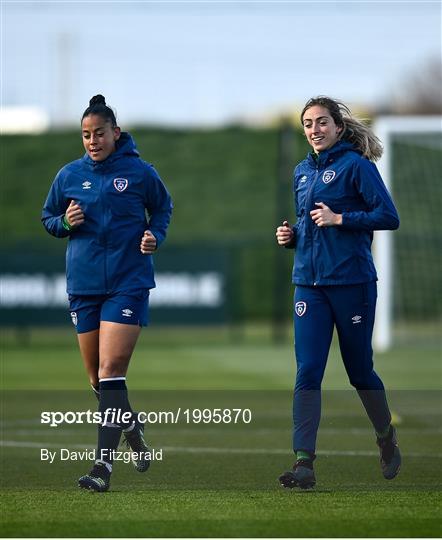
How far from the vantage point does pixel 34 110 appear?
58.5 meters

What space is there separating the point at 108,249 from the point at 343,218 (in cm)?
141

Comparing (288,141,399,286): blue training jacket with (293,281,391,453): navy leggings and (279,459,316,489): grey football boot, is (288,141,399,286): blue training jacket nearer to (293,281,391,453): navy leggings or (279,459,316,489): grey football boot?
(293,281,391,453): navy leggings

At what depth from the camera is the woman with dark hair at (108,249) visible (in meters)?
8.01

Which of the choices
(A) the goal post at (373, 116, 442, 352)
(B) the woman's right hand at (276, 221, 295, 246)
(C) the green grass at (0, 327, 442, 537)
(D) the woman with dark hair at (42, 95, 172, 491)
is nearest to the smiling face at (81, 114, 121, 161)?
(D) the woman with dark hair at (42, 95, 172, 491)

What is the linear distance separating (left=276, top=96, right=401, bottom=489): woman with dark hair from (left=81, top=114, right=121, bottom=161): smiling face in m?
1.15

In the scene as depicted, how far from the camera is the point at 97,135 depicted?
8047 millimetres

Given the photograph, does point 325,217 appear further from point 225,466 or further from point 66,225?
point 225,466

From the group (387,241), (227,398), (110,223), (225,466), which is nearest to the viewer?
(110,223)

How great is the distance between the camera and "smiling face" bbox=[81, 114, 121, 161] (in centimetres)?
804

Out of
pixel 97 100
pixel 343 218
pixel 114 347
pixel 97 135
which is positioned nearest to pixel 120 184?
pixel 97 135

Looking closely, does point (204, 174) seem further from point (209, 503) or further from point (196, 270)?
point (209, 503)

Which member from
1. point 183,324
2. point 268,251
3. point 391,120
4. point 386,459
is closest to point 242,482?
point 386,459

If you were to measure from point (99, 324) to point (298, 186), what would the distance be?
146 centimetres

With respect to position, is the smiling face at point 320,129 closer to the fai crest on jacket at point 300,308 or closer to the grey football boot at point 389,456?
the fai crest on jacket at point 300,308
